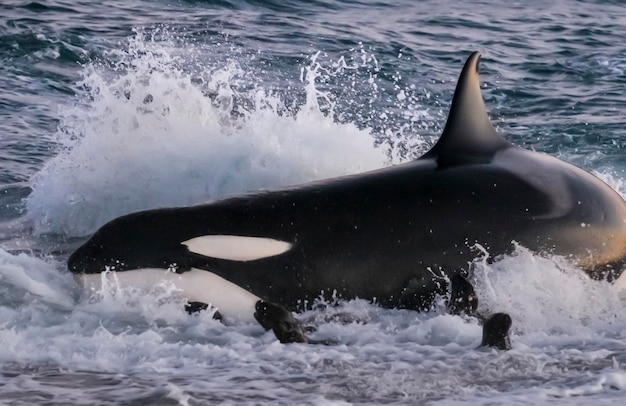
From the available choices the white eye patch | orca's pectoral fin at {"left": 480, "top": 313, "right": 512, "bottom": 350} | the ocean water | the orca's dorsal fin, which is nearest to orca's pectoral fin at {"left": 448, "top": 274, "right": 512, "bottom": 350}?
orca's pectoral fin at {"left": 480, "top": 313, "right": 512, "bottom": 350}

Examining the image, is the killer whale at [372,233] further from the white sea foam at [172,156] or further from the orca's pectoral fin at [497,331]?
the white sea foam at [172,156]

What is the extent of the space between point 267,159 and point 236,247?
386 centimetres

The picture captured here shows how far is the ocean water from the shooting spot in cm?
706

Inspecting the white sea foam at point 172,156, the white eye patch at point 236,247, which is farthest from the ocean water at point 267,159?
the white eye patch at point 236,247

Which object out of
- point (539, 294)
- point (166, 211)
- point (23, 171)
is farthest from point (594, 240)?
point (23, 171)

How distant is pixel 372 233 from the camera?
28.0 feet

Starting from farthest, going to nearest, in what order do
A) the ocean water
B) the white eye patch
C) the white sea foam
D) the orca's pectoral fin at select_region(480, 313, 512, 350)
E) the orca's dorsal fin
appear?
1. the white sea foam
2. the orca's dorsal fin
3. the white eye patch
4. the orca's pectoral fin at select_region(480, 313, 512, 350)
5. the ocean water

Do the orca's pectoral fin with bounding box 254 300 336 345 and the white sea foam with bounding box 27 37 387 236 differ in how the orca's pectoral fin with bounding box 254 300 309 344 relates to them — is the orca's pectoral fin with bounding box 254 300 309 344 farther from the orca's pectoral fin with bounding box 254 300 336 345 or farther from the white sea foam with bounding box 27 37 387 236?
the white sea foam with bounding box 27 37 387 236

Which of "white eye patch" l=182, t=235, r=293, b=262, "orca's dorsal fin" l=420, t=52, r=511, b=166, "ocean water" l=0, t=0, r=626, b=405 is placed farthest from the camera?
"orca's dorsal fin" l=420, t=52, r=511, b=166

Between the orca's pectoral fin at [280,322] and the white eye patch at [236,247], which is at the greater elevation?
the white eye patch at [236,247]

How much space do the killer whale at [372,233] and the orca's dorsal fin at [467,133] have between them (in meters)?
0.01

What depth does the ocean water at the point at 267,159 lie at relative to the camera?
7062 mm

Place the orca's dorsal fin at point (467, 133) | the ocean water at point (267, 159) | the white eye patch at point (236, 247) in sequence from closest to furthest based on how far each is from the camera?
the ocean water at point (267, 159)
the white eye patch at point (236, 247)
the orca's dorsal fin at point (467, 133)

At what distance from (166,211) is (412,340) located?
202cm
